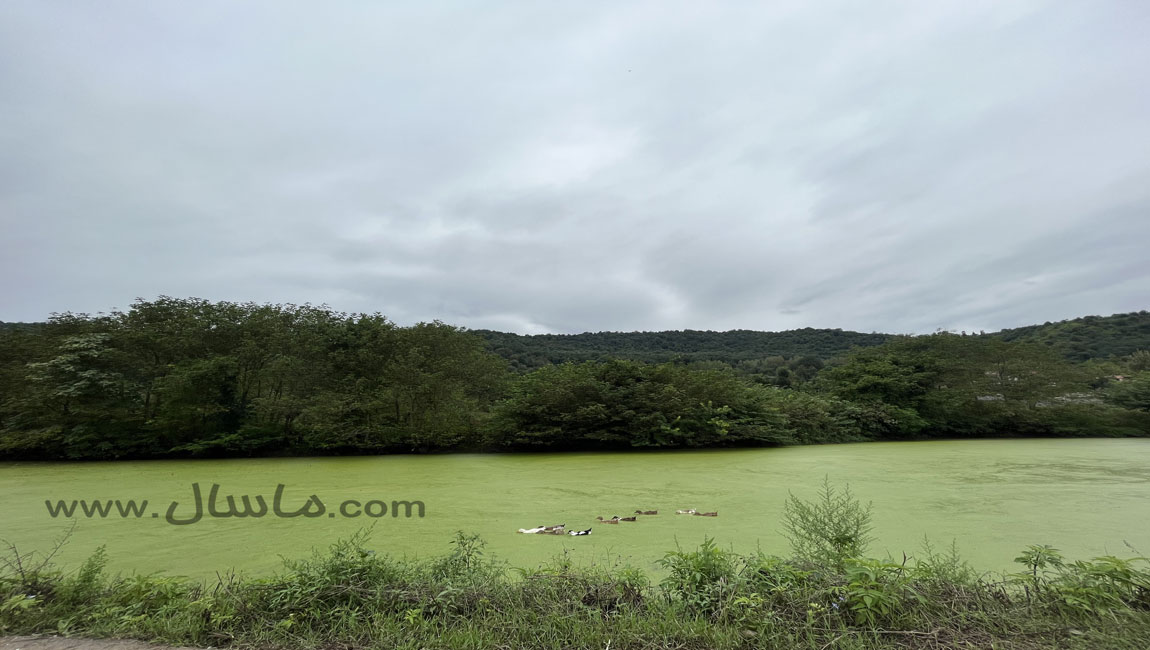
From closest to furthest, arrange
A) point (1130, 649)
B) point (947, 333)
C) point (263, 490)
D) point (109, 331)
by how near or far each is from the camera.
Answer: point (1130, 649) < point (263, 490) < point (109, 331) < point (947, 333)

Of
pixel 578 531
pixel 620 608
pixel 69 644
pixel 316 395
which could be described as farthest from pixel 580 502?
pixel 316 395

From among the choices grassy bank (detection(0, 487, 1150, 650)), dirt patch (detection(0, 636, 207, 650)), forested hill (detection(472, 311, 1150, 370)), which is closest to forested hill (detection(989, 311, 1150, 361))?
forested hill (detection(472, 311, 1150, 370))

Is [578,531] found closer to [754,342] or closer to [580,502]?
[580,502]

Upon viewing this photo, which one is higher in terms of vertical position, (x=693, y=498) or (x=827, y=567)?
(x=827, y=567)

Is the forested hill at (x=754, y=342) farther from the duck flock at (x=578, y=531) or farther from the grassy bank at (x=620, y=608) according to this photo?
the grassy bank at (x=620, y=608)

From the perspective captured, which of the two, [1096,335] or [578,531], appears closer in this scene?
[578,531]

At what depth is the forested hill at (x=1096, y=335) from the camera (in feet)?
82.7

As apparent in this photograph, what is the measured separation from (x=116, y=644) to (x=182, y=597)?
376mm

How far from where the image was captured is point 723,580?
208 centimetres

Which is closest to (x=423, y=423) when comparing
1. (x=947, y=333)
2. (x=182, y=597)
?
(x=182, y=597)

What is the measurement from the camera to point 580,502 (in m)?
5.45

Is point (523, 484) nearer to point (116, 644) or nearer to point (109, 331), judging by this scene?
point (116, 644)

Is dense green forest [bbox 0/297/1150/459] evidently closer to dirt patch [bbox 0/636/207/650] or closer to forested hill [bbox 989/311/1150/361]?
dirt patch [bbox 0/636/207/650]

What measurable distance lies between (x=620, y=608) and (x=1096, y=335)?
120 feet
